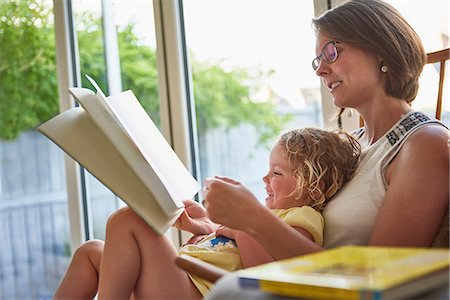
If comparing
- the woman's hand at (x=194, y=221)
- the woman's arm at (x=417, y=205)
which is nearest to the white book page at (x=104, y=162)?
the woman's hand at (x=194, y=221)

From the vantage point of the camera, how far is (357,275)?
83 cm

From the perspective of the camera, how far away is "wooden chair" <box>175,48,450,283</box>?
117cm

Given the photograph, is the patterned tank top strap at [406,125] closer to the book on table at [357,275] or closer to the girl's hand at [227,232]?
the girl's hand at [227,232]

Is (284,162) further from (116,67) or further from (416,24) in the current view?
(116,67)

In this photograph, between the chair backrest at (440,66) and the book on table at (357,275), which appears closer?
the book on table at (357,275)

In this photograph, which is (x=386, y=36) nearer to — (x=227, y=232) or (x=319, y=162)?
(x=319, y=162)

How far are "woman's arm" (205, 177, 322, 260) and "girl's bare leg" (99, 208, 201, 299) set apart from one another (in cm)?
20

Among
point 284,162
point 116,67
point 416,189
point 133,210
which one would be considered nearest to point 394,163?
point 416,189

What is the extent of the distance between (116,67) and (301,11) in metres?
1.04

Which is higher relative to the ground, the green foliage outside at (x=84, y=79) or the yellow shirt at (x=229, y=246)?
the green foliage outside at (x=84, y=79)

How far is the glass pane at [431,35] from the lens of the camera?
192 centimetres

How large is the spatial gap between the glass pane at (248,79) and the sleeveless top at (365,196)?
716 millimetres

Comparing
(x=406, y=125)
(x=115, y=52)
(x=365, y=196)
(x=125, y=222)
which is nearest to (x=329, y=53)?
(x=406, y=125)

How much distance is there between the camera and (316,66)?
69.7 inches
